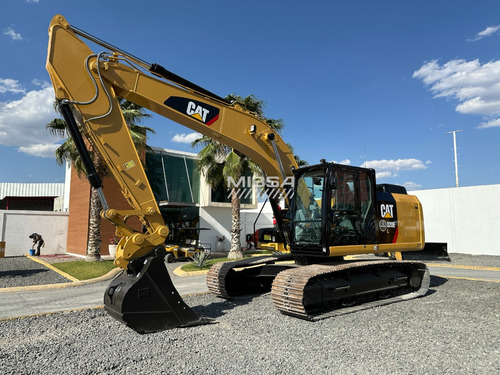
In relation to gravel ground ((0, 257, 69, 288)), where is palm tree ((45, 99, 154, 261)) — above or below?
above

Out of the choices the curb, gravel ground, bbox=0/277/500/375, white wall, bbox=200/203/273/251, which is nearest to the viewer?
gravel ground, bbox=0/277/500/375

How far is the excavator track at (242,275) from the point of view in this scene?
325 inches

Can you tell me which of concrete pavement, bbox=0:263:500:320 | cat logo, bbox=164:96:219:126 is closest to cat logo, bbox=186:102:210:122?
cat logo, bbox=164:96:219:126

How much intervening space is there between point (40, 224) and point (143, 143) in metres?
11.0

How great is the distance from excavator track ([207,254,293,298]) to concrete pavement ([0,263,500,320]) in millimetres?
1254

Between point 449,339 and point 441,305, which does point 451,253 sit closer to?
point 441,305

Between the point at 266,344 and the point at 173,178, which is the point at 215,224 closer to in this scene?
the point at 173,178

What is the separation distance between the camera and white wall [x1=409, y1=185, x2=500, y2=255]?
19.8 metres

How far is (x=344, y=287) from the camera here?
7.22 m

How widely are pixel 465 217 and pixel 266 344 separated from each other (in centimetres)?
2001

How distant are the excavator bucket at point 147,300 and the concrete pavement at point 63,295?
2.93 meters

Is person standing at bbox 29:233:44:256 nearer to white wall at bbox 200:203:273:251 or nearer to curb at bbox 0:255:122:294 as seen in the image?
Result: white wall at bbox 200:203:273:251

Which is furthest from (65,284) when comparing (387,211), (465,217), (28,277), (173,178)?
(465,217)

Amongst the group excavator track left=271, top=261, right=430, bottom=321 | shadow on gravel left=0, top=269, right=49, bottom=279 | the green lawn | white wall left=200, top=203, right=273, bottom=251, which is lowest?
shadow on gravel left=0, top=269, right=49, bottom=279
